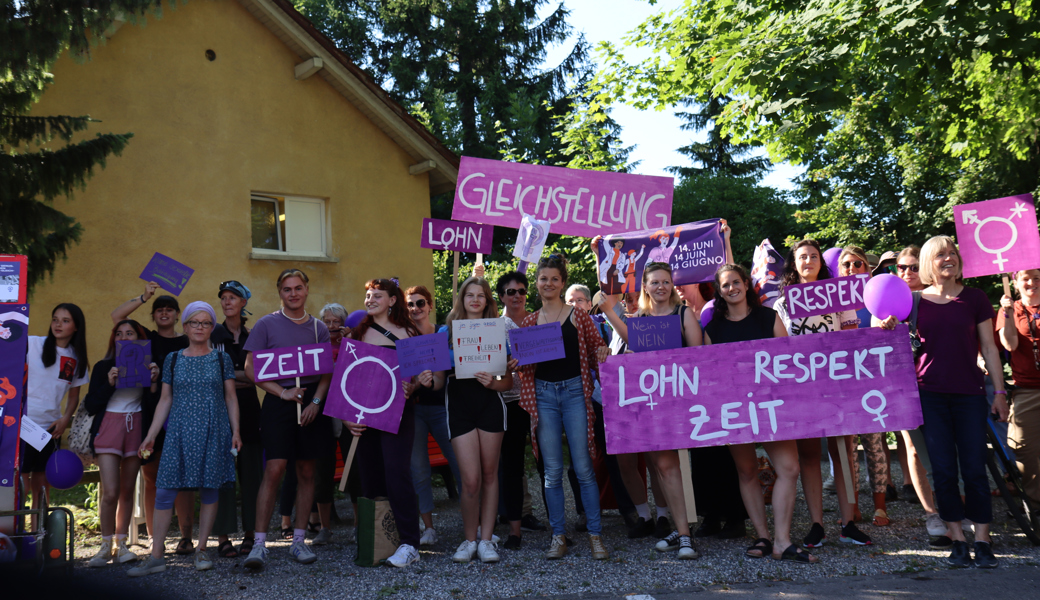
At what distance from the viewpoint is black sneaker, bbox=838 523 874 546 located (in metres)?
5.37

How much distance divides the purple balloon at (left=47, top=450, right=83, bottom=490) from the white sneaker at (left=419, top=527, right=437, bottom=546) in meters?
2.34

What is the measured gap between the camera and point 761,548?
200 inches

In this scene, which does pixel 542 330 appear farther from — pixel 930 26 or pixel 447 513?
pixel 930 26

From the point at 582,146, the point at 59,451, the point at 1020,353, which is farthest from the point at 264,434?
the point at 582,146

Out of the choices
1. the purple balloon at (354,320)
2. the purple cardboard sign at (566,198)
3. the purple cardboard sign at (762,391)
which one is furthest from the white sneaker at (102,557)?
the purple cardboard sign at (566,198)

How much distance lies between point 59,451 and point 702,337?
4.25m

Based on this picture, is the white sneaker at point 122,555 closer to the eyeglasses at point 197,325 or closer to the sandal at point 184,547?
the sandal at point 184,547

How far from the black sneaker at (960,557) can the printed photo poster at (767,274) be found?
2096mm

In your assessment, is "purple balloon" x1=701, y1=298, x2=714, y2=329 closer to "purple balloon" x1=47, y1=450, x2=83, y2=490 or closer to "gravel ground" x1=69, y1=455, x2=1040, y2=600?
"gravel ground" x1=69, y1=455, x2=1040, y2=600

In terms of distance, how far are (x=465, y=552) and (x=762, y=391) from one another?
2237mm

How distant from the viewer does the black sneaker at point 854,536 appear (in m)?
5.37

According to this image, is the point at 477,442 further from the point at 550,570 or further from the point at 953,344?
the point at 953,344

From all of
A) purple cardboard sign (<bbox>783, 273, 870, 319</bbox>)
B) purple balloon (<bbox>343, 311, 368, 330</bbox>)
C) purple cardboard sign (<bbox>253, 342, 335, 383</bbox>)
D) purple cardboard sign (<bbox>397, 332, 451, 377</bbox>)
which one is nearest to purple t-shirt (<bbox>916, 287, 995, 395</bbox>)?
purple cardboard sign (<bbox>783, 273, 870, 319</bbox>)

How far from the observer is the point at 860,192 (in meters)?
23.1
